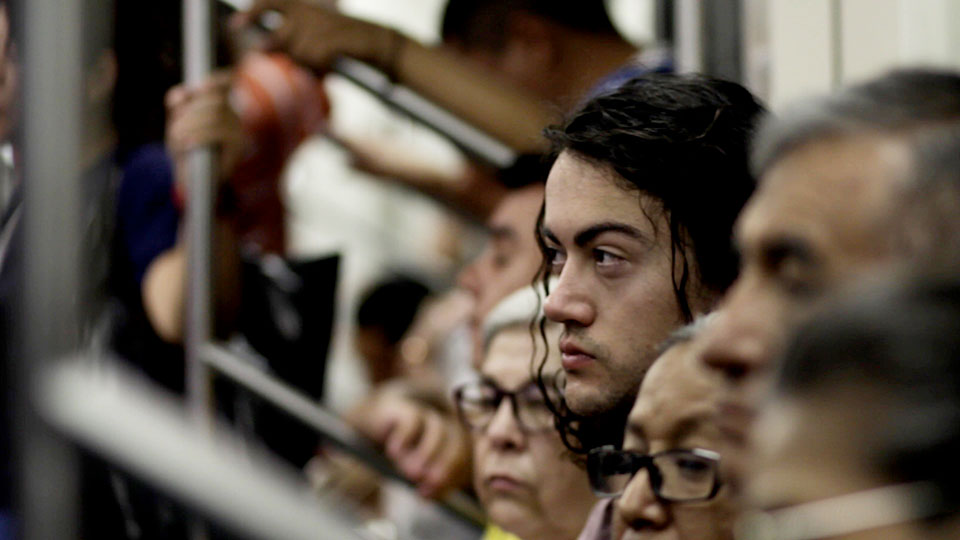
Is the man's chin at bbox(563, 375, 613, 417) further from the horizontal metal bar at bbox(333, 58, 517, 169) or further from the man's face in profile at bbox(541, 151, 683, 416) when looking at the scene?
the horizontal metal bar at bbox(333, 58, 517, 169)

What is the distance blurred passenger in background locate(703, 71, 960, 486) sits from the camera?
888 mm

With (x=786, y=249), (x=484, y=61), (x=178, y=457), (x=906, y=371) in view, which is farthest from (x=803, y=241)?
(x=484, y=61)

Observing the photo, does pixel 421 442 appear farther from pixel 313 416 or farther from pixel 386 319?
pixel 386 319

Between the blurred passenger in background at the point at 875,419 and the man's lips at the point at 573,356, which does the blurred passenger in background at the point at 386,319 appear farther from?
the blurred passenger in background at the point at 875,419

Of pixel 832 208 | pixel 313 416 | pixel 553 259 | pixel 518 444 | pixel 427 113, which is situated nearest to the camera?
pixel 832 208

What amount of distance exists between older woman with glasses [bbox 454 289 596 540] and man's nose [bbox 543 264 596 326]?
0.42 m

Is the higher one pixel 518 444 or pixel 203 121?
pixel 203 121

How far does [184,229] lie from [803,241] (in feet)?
4.71

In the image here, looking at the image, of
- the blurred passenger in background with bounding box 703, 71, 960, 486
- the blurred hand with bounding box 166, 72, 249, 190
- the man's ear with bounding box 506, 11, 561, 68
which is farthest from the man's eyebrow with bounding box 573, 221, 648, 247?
the man's ear with bounding box 506, 11, 561, 68

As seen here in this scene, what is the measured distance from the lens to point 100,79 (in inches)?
52.8

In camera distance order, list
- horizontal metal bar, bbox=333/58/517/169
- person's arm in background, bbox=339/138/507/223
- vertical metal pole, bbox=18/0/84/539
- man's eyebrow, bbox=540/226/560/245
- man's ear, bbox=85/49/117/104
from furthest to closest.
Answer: person's arm in background, bbox=339/138/507/223 → horizontal metal bar, bbox=333/58/517/169 → man's eyebrow, bbox=540/226/560/245 → man's ear, bbox=85/49/117/104 → vertical metal pole, bbox=18/0/84/539

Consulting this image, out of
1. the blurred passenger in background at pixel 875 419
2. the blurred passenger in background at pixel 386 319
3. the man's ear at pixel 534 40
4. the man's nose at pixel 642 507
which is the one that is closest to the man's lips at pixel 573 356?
the man's nose at pixel 642 507

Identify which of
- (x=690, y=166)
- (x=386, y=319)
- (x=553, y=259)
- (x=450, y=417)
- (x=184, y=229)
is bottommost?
(x=386, y=319)

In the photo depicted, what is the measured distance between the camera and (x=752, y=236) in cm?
101
